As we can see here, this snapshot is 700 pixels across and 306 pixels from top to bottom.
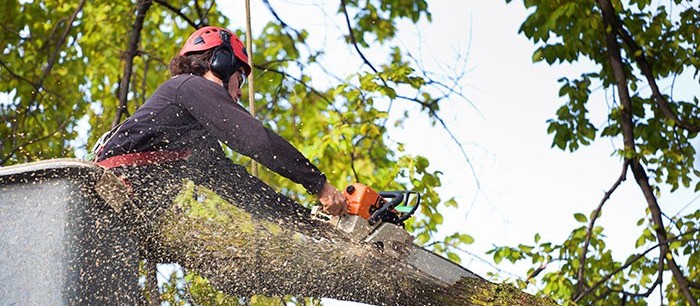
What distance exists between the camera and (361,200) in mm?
4863

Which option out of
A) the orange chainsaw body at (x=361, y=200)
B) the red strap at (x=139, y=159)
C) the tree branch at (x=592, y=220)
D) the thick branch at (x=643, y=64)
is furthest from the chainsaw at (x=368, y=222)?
the thick branch at (x=643, y=64)

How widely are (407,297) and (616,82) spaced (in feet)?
15.1

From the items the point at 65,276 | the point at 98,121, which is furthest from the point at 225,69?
the point at 98,121

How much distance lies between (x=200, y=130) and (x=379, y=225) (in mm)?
858

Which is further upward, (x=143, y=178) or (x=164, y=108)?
(x=164, y=108)

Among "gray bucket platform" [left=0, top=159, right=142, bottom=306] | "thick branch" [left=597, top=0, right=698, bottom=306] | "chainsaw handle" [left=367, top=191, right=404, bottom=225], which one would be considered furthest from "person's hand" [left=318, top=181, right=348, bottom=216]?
"thick branch" [left=597, top=0, right=698, bottom=306]

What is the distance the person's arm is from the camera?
4.62 m

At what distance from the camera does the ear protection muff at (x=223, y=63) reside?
5.02 meters

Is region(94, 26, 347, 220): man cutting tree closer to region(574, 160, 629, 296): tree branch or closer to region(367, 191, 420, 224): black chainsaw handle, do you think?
region(367, 191, 420, 224): black chainsaw handle

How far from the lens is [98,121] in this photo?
9.56m

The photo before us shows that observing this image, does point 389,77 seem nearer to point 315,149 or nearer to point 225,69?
point 315,149

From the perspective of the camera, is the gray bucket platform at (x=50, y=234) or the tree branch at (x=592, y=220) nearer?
the gray bucket platform at (x=50, y=234)

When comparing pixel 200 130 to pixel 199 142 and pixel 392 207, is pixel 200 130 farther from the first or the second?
pixel 392 207

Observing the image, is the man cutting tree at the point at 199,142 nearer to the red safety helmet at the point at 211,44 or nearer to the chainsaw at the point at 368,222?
the chainsaw at the point at 368,222
